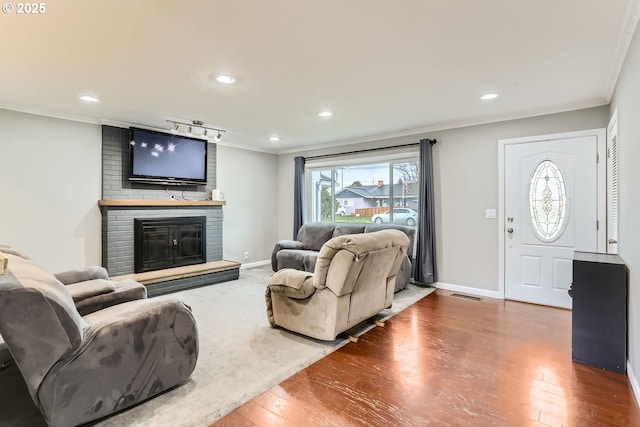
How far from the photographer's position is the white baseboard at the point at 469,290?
4443 mm

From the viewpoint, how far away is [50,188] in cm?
420

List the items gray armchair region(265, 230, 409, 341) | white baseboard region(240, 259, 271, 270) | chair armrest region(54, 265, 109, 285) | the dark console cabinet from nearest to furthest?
the dark console cabinet < gray armchair region(265, 230, 409, 341) < chair armrest region(54, 265, 109, 285) < white baseboard region(240, 259, 271, 270)

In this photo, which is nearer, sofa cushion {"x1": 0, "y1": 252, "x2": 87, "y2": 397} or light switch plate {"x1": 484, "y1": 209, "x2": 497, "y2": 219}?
sofa cushion {"x1": 0, "y1": 252, "x2": 87, "y2": 397}

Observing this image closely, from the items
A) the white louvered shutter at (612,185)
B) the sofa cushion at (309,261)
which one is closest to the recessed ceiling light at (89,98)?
the sofa cushion at (309,261)

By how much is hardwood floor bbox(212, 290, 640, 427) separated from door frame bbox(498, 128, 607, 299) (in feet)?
3.68

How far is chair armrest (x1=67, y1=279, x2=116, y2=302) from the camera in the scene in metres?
2.57

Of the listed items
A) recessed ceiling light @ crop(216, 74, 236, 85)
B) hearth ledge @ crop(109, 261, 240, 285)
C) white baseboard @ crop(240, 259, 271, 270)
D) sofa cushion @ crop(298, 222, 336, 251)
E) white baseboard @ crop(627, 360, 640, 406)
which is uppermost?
recessed ceiling light @ crop(216, 74, 236, 85)

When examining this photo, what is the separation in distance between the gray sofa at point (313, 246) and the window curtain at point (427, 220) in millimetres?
207

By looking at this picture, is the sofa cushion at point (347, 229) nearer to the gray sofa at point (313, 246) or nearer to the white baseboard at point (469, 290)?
the gray sofa at point (313, 246)

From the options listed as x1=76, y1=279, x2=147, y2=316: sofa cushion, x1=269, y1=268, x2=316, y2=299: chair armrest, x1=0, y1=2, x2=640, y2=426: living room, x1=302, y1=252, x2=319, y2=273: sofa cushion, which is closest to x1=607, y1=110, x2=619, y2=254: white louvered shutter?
x1=0, y1=2, x2=640, y2=426: living room

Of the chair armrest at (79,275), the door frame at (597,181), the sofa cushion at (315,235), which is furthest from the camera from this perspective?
the sofa cushion at (315,235)

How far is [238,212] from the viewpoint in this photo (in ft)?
21.0

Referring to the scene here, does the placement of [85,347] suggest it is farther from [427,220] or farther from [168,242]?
[427,220]

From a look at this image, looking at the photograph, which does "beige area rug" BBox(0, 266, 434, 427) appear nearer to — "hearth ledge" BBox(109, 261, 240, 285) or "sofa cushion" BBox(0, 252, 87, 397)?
"hearth ledge" BBox(109, 261, 240, 285)
